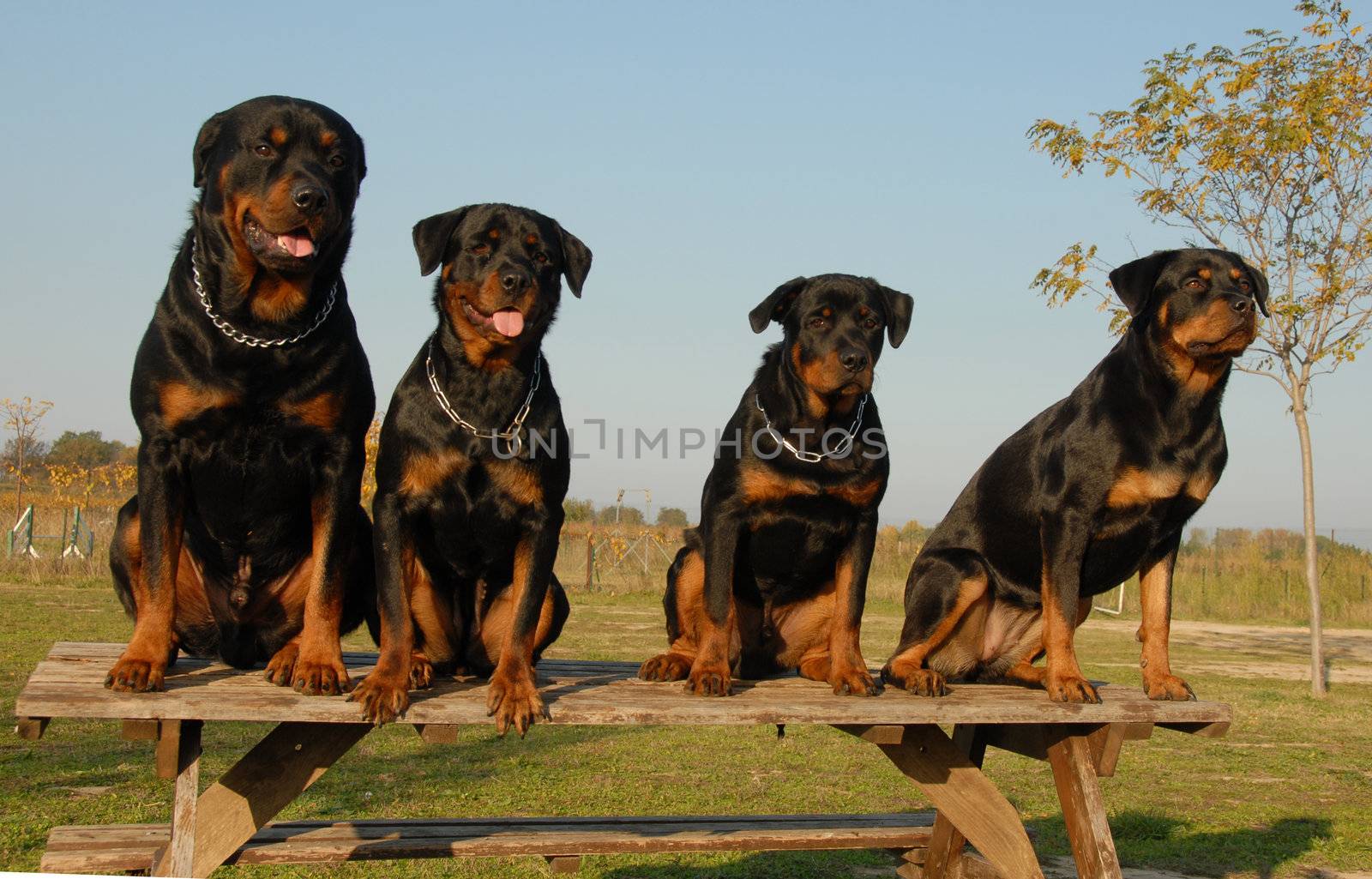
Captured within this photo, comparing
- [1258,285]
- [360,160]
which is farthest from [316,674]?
[1258,285]

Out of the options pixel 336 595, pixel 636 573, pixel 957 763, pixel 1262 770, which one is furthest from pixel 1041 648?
pixel 636 573

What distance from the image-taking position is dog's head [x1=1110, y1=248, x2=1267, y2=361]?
3986 millimetres

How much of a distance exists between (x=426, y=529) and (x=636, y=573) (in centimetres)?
2105

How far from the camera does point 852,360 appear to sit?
405cm

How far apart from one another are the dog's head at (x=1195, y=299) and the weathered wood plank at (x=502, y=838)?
241cm

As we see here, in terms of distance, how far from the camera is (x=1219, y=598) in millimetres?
23312

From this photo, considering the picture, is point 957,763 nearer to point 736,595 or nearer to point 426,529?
point 736,595

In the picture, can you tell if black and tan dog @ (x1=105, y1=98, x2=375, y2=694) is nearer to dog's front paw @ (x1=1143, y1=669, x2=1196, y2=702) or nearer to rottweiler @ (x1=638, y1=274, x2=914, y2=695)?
rottweiler @ (x1=638, y1=274, x2=914, y2=695)

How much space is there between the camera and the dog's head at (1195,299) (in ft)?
13.1

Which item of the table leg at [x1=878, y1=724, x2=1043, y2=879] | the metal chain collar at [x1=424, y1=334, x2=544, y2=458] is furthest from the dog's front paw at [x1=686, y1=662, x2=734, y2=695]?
the metal chain collar at [x1=424, y1=334, x2=544, y2=458]

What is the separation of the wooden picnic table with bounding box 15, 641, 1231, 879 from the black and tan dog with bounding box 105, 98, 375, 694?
23 centimetres

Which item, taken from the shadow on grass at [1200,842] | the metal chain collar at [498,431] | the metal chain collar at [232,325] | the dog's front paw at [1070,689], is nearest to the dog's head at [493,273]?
the metal chain collar at [498,431]

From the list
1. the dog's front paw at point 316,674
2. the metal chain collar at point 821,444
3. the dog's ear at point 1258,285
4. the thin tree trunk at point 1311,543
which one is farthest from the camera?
the thin tree trunk at point 1311,543

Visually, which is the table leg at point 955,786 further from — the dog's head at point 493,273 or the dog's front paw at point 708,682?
the dog's head at point 493,273
